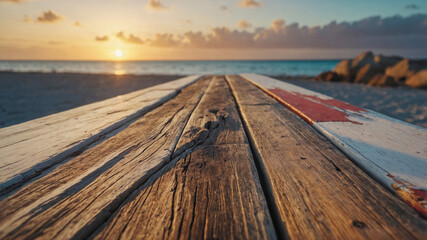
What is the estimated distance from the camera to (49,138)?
0.88 meters

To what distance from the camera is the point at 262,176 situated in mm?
654

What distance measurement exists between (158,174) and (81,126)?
64cm

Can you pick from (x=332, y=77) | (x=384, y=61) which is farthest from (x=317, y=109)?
(x=384, y=61)

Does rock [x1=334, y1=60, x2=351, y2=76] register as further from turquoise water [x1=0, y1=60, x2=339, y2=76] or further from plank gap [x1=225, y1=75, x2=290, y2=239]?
plank gap [x1=225, y1=75, x2=290, y2=239]

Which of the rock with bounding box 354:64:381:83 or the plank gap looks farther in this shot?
the rock with bounding box 354:64:381:83

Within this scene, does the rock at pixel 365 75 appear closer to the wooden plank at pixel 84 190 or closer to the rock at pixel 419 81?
the rock at pixel 419 81

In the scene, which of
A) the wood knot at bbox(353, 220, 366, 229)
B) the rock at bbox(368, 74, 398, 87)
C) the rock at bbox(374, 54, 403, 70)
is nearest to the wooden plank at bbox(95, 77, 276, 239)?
the wood knot at bbox(353, 220, 366, 229)

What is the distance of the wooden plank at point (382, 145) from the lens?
548 millimetres

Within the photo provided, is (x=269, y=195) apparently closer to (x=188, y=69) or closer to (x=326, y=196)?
(x=326, y=196)

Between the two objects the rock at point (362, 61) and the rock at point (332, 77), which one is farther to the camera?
the rock at point (362, 61)

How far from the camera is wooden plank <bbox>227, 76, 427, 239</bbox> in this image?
1.44 ft

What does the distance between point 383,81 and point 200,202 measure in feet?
36.7

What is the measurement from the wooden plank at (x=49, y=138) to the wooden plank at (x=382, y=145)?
999mm

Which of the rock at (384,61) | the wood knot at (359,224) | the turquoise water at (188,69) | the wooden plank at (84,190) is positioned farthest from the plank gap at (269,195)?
the turquoise water at (188,69)
